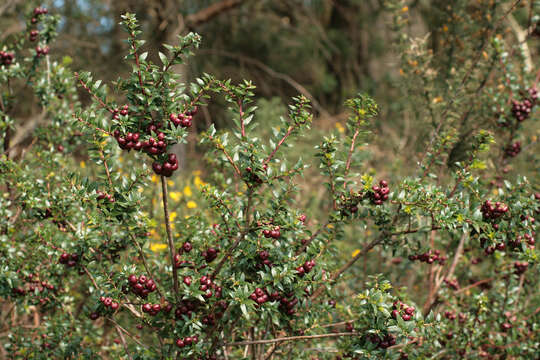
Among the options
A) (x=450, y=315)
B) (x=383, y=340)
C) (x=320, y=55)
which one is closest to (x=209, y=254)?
(x=383, y=340)

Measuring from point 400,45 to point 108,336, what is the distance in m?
2.29

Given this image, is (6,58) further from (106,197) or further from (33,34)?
(106,197)

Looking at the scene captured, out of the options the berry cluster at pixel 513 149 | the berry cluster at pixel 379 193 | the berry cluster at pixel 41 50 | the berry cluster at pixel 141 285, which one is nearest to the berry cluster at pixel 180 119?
the berry cluster at pixel 141 285

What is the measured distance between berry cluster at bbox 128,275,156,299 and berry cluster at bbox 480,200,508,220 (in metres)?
1.08

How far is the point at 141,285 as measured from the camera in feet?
4.53

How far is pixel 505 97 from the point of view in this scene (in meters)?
2.44

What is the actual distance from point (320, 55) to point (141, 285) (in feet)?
25.1

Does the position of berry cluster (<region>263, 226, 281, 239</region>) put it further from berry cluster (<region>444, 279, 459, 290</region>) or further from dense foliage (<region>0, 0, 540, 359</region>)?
berry cluster (<region>444, 279, 459, 290</region>)

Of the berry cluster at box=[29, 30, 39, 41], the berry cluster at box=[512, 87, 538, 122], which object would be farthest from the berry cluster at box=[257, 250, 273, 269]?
the berry cluster at box=[29, 30, 39, 41]

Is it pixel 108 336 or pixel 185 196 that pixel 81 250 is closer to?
pixel 108 336

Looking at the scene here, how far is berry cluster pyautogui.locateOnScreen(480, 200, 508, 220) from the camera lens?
1.47m

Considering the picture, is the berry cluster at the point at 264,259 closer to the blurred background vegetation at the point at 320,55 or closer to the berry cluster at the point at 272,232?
the berry cluster at the point at 272,232

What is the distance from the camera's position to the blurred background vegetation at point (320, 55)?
262 cm

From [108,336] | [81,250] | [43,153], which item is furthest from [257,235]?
[108,336]
